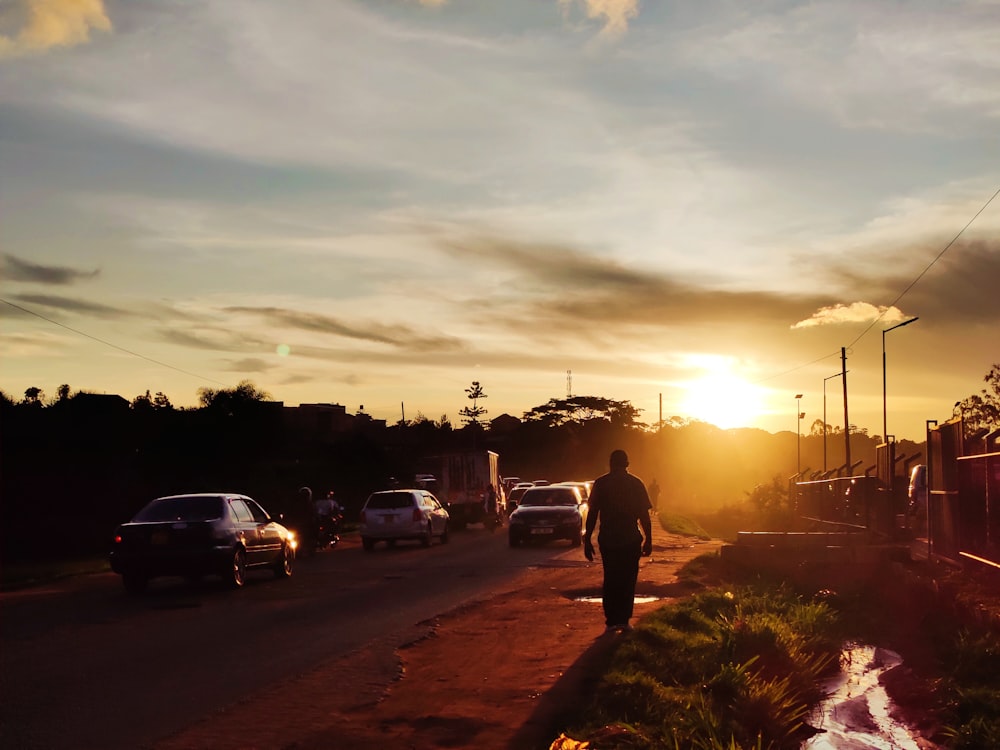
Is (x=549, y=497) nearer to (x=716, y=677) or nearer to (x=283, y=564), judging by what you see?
(x=283, y=564)

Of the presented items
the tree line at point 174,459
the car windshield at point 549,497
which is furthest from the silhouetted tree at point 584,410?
the car windshield at point 549,497

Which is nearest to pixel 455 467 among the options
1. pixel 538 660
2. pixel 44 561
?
pixel 44 561

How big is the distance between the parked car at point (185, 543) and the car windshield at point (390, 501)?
12011mm

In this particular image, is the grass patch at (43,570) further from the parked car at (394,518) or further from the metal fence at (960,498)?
the metal fence at (960,498)

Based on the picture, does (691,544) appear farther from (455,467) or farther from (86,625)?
(86,625)

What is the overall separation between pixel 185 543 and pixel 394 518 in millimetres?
13188

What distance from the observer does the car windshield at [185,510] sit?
63.7ft

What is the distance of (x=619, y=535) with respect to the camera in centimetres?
1272

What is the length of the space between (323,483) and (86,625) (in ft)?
112

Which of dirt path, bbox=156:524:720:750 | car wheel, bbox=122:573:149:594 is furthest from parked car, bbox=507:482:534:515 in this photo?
dirt path, bbox=156:524:720:750

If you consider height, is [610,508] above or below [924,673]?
above

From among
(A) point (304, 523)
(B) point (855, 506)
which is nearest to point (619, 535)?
(B) point (855, 506)

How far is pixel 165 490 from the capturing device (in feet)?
113

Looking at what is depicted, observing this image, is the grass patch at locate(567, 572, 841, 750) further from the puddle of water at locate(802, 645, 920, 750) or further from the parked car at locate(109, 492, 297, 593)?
the parked car at locate(109, 492, 297, 593)
